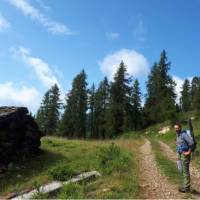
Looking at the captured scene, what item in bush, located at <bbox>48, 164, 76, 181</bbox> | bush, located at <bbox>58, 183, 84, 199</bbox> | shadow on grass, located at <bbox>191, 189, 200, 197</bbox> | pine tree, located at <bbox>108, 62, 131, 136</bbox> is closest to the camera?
bush, located at <bbox>58, 183, 84, 199</bbox>

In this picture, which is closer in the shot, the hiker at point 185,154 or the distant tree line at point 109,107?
the hiker at point 185,154

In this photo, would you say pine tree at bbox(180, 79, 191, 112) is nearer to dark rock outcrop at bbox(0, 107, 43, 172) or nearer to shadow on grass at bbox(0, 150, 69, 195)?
dark rock outcrop at bbox(0, 107, 43, 172)

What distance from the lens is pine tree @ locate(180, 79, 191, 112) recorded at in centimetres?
9631

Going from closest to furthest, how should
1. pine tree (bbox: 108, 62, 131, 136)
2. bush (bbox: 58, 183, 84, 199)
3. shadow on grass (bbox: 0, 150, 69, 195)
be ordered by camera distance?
bush (bbox: 58, 183, 84, 199) < shadow on grass (bbox: 0, 150, 69, 195) < pine tree (bbox: 108, 62, 131, 136)

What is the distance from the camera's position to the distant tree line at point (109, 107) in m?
64.4

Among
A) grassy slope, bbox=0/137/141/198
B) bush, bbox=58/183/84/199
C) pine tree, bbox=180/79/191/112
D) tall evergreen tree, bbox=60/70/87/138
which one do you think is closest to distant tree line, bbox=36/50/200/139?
tall evergreen tree, bbox=60/70/87/138

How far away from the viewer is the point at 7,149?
59.3 feet

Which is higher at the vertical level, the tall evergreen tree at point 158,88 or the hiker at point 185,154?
the tall evergreen tree at point 158,88

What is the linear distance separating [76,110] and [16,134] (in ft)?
158

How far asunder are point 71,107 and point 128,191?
5765 centimetres

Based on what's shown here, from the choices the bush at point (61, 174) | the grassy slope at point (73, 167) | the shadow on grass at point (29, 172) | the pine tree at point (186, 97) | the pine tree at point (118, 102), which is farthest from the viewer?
the pine tree at point (186, 97)

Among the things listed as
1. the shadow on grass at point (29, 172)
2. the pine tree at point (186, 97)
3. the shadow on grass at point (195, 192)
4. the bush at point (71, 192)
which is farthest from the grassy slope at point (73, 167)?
the pine tree at point (186, 97)

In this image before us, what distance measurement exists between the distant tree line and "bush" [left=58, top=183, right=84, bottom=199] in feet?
168

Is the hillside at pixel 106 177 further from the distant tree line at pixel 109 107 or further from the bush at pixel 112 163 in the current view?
the distant tree line at pixel 109 107
